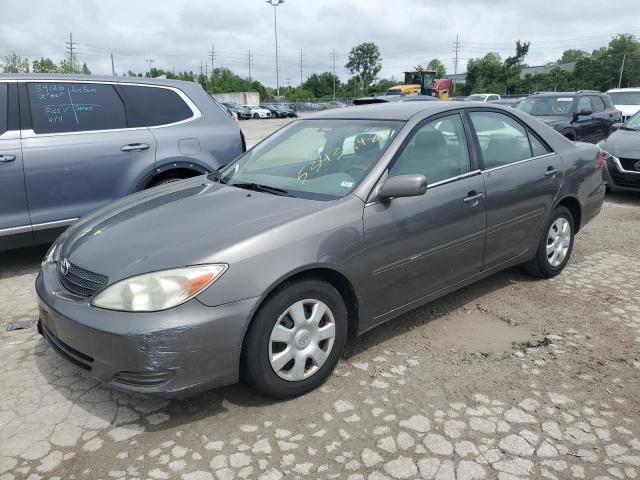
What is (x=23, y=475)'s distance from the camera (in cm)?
237

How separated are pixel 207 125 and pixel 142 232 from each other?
3.01m

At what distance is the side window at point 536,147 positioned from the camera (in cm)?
437

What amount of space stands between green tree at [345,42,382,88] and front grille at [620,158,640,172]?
117469 mm

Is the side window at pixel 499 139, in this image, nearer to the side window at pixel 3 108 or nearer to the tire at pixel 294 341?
the tire at pixel 294 341

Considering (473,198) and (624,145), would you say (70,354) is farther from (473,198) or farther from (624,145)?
(624,145)

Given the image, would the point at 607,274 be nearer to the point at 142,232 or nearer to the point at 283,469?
the point at 283,469

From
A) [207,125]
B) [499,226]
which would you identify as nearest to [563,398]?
[499,226]

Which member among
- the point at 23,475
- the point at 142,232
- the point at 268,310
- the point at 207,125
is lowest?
the point at 23,475

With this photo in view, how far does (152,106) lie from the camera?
550 cm

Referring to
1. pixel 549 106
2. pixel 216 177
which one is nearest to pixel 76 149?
pixel 216 177

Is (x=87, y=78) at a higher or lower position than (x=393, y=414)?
higher

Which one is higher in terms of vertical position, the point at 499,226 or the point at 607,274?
the point at 499,226

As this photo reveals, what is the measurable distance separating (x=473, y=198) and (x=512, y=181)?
1.77ft

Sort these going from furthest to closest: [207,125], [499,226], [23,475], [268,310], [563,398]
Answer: [207,125] < [499,226] < [563,398] < [268,310] < [23,475]
